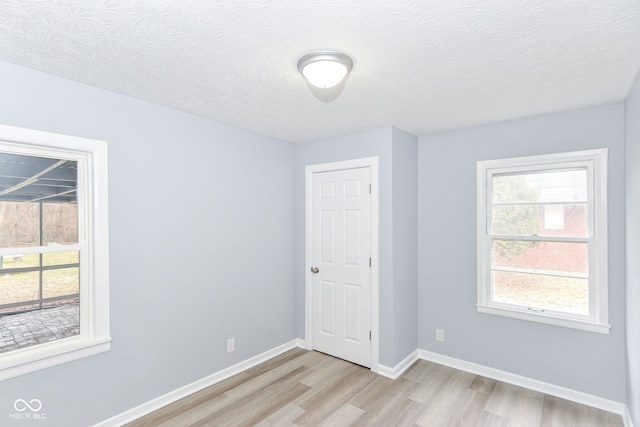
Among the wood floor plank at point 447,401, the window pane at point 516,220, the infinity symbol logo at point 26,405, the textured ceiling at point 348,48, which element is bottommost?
the wood floor plank at point 447,401

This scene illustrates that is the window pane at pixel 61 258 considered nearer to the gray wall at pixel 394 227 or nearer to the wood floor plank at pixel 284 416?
the wood floor plank at pixel 284 416

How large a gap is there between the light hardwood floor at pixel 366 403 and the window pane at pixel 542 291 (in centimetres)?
76

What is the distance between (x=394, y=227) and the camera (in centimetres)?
315

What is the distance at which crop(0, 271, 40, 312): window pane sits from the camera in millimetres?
1947

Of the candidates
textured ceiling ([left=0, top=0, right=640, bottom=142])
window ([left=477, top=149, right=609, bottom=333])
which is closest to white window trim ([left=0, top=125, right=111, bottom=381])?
textured ceiling ([left=0, top=0, right=640, bottom=142])

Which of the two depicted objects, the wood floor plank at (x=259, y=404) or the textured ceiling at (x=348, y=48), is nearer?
the textured ceiling at (x=348, y=48)

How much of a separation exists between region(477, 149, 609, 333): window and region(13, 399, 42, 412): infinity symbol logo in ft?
11.5

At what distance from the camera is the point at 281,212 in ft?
12.1

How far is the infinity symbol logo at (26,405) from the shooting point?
191 cm

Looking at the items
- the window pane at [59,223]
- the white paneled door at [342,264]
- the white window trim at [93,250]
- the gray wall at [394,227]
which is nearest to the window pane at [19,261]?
the window pane at [59,223]

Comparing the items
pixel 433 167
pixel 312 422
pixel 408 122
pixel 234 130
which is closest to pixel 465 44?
pixel 408 122

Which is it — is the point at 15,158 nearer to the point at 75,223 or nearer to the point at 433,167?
the point at 75,223

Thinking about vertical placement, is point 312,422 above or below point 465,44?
below

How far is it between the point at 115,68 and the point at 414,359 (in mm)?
3649
